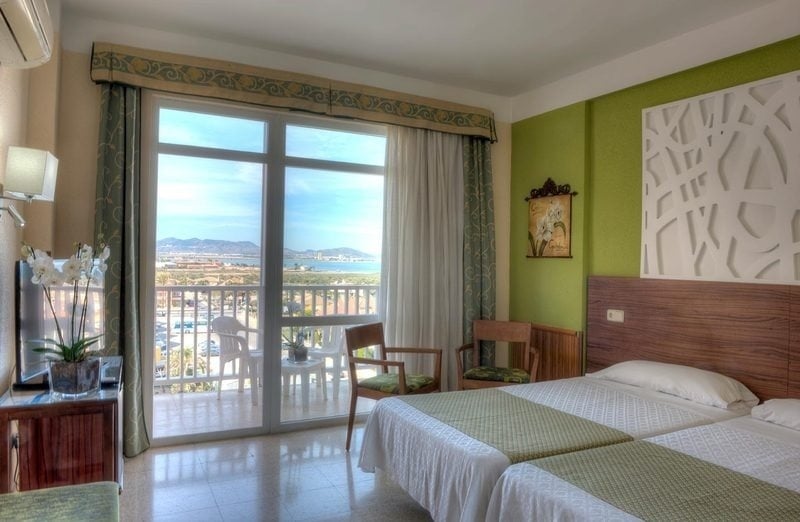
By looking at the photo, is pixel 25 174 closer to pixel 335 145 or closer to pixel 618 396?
pixel 335 145

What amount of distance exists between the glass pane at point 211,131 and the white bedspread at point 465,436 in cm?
214

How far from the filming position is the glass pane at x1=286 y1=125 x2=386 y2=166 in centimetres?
379

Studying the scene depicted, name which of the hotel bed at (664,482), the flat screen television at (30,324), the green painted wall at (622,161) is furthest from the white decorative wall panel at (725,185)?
the flat screen television at (30,324)

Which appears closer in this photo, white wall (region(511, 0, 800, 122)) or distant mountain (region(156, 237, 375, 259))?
white wall (region(511, 0, 800, 122))

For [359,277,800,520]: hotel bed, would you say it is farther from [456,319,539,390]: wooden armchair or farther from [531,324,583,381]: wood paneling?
[456,319,539,390]: wooden armchair

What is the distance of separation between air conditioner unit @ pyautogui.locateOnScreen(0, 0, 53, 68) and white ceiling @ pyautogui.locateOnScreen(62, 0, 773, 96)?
→ 3.96 feet

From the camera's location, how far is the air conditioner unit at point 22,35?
5.37 feet

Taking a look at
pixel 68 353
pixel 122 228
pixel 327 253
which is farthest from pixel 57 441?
pixel 327 253

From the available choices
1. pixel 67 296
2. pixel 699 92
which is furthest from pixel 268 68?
pixel 699 92

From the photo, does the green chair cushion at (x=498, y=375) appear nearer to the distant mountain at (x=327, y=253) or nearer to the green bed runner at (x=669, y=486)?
the distant mountain at (x=327, y=253)

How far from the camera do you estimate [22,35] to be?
5.84ft

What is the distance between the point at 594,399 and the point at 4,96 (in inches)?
129

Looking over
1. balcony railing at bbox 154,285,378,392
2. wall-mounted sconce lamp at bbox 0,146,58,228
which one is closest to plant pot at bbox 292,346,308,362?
balcony railing at bbox 154,285,378,392

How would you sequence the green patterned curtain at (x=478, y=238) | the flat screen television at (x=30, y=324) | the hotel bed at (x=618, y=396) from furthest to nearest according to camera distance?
the green patterned curtain at (x=478, y=238), the flat screen television at (x=30, y=324), the hotel bed at (x=618, y=396)
